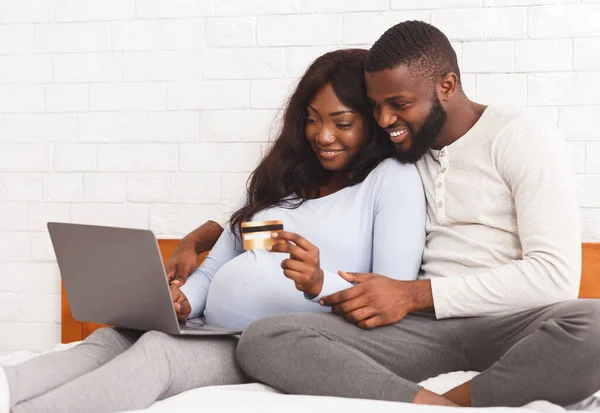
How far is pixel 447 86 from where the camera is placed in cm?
176

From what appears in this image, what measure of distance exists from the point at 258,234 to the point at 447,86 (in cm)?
64

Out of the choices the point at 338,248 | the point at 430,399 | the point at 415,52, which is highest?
the point at 415,52

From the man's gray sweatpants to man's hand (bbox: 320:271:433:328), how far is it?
0.10ft

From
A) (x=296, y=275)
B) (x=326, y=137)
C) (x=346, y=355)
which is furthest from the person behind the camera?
(x=326, y=137)

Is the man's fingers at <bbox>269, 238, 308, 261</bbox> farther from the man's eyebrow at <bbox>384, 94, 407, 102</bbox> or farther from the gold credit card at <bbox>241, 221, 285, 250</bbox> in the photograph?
the man's eyebrow at <bbox>384, 94, 407, 102</bbox>

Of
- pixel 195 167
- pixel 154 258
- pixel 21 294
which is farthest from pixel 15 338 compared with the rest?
pixel 154 258

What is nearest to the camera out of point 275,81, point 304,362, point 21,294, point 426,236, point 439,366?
point 304,362

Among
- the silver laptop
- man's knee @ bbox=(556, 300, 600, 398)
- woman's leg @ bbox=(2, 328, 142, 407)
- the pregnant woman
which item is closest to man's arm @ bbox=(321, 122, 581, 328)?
the pregnant woman

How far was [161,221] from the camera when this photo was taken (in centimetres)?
228

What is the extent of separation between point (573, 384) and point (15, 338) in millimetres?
1779

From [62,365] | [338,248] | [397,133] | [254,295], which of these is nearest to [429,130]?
[397,133]

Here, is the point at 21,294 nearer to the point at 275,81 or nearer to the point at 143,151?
the point at 143,151

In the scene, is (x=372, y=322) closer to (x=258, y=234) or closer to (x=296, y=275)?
(x=296, y=275)

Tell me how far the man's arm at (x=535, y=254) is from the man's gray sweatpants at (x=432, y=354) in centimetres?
5
